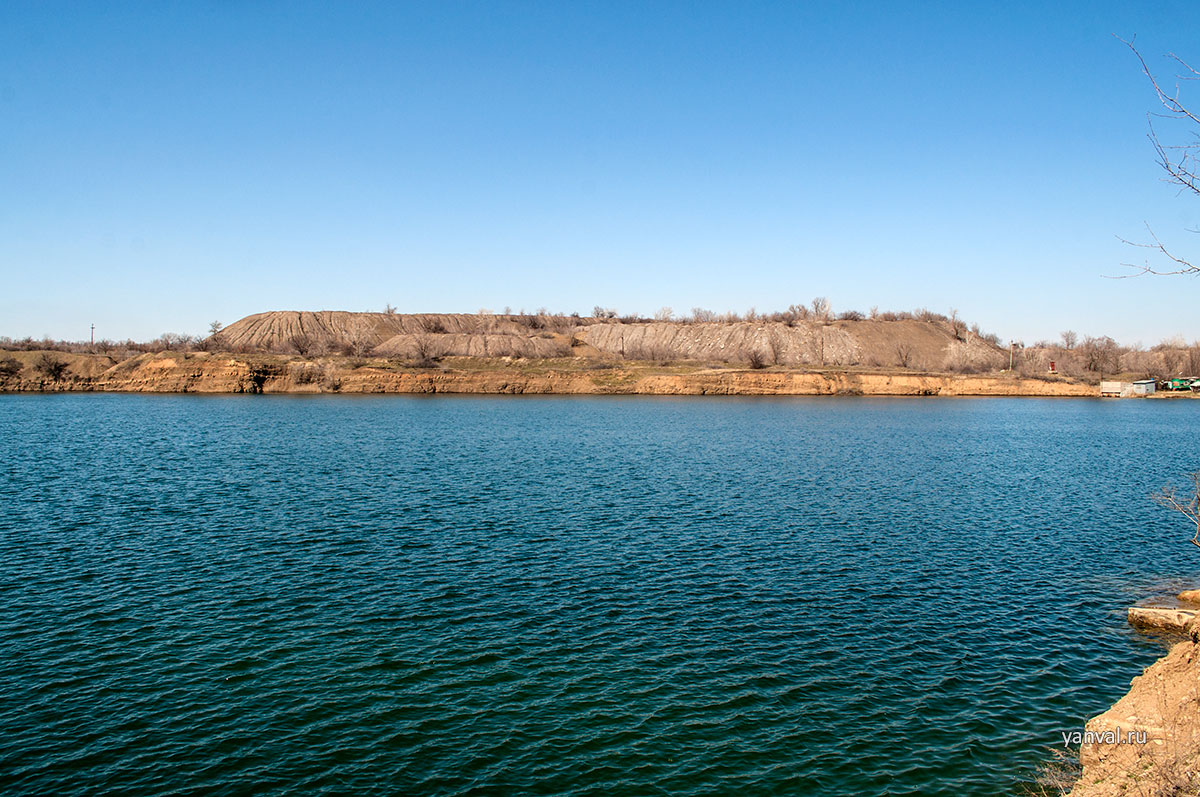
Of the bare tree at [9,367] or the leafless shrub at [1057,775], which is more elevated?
the bare tree at [9,367]

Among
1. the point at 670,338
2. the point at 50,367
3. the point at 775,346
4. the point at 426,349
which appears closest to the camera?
the point at 50,367

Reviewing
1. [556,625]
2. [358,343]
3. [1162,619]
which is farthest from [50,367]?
[1162,619]

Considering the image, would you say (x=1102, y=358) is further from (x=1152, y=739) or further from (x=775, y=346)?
(x=1152, y=739)

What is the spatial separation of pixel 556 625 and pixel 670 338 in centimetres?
14504

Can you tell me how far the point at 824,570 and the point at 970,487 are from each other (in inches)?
751

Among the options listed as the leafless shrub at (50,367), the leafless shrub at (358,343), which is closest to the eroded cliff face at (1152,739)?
the leafless shrub at (50,367)

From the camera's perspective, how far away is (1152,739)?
1101cm

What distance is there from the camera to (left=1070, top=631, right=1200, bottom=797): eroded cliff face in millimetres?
9297

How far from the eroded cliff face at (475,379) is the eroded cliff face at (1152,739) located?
329 feet

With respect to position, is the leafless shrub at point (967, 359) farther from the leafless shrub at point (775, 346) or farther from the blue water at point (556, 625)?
the blue water at point (556, 625)

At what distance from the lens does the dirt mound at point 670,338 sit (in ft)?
486

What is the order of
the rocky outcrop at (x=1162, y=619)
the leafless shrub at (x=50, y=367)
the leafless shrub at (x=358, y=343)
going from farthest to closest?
1. the leafless shrub at (x=358, y=343)
2. the leafless shrub at (x=50, y=367)
3. the rocky outcrop at (x=1162, y=619)

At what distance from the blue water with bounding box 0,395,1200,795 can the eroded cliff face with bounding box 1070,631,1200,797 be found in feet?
3.47

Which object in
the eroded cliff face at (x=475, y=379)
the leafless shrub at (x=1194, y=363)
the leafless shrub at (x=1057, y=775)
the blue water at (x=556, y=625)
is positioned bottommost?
the leafless shrub at (x=1057, y=775)
